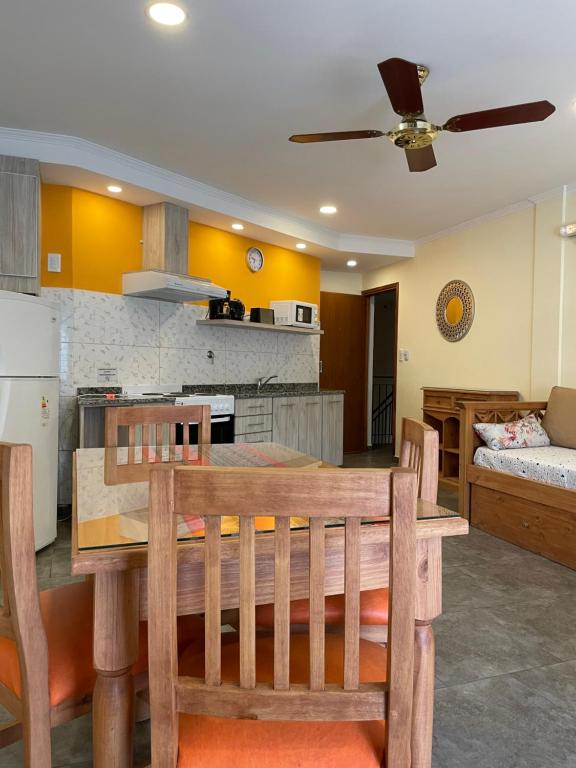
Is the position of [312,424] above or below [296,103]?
below

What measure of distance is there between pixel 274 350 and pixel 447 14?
3.61m

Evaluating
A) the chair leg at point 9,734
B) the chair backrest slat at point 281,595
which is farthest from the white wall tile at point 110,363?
the chair backrest slat at point 281,595

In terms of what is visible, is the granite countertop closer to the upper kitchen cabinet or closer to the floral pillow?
the upper kitchen cabinet

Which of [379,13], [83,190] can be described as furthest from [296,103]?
[83,190]

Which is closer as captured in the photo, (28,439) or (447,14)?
(447,14)

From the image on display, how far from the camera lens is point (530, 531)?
3.23 metres

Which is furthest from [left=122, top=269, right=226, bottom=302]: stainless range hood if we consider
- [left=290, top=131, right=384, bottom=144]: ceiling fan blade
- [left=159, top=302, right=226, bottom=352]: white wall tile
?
[left=290, top=131, right=384, bottom=144]: ceiling fan blade

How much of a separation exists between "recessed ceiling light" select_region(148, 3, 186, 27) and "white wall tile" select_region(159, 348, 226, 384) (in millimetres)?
2589

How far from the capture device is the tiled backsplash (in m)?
3.79

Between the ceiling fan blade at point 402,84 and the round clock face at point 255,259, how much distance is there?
288 centimetres

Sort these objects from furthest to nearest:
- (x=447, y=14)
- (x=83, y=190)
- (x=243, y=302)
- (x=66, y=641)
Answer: (x=243, y=302) → (x=83, y=190) → (x=447, y=14) → (x=66, y=641)

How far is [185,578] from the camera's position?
0.91m

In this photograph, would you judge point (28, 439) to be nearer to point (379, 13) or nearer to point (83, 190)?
point (83, 190)

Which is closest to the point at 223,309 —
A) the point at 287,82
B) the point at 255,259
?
the point at 255,259
